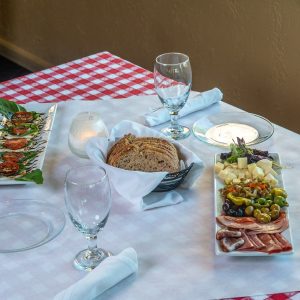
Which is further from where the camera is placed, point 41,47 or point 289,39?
point 41,47

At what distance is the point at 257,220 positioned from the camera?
1.22 metres

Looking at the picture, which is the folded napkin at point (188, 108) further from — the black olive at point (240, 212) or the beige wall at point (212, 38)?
the beige wall at point (212, 38)

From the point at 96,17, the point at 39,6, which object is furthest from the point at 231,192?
the point at 39,6

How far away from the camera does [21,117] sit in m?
1.72

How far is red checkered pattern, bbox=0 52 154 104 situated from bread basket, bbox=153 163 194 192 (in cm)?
56

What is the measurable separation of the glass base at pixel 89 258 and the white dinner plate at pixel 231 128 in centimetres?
50

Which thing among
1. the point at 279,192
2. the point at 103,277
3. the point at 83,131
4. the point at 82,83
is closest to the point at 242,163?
the point at 279,192

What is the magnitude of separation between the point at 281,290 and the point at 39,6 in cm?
325

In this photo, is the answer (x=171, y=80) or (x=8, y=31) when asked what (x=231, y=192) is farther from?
(x=8, y=31)

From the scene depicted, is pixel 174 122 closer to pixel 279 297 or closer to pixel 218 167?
pixel 218 167

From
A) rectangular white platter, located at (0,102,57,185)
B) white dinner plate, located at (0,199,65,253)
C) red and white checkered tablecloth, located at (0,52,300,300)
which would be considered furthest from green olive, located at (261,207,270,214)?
red and white checkered tablecloth, located at (0,52,300,300)

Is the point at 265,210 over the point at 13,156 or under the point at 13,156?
over

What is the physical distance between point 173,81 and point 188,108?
0.17 meters

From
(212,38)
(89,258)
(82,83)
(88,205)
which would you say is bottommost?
Answer: (212,38)
